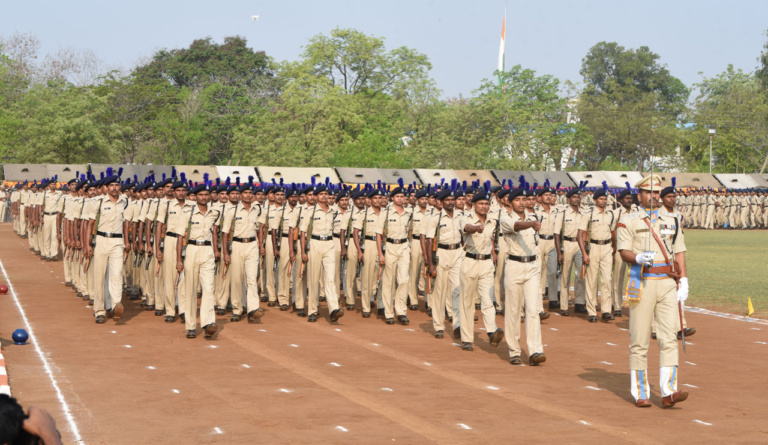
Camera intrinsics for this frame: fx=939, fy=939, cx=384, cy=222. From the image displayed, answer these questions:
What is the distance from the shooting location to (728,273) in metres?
22.2

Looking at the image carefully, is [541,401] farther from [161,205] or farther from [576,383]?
[161,205]

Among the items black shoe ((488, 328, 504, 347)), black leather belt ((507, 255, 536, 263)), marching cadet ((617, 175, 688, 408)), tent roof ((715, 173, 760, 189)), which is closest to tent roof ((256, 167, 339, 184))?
tent roof ((715, 173, 760, 189))

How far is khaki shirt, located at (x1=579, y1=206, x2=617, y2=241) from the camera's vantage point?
15.2 meters

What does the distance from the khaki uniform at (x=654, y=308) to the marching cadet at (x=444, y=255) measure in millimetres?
4125

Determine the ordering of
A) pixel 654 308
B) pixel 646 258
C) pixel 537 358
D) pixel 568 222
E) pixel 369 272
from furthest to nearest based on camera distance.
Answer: pixel 568 222
pixel 369 272
pixel 537 358
pixel 654 308
pixel 646 258

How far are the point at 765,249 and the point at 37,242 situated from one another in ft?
75.4

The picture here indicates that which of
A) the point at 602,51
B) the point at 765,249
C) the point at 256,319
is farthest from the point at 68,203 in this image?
the point at 602,51

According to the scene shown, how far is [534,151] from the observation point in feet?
205

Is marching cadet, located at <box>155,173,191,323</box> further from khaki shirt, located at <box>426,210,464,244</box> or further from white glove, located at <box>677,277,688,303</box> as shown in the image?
white glove, located at <box>677,277,688,303</box>

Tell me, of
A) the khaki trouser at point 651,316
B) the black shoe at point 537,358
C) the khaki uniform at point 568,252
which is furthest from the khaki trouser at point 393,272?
the khaki trouser at point 651,316

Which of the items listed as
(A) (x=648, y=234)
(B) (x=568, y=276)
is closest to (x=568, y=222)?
(B) (x=568, y=276)

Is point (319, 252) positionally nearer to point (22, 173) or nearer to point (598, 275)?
point (598, 275)

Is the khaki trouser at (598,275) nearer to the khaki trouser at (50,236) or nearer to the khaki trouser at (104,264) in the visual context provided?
the khaki trouser at (104,264)

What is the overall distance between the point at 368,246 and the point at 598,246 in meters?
3.81
